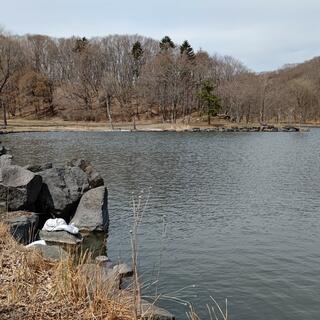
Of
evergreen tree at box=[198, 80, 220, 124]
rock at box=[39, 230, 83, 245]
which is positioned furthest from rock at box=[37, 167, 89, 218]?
evergreen tree at box=[198, 80, 220, 124]

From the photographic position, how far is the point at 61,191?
2025 cm

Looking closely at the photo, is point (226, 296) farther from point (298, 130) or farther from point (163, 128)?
point (298, 130)

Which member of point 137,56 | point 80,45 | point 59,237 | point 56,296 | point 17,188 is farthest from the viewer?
point 80,45

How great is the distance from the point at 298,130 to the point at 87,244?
90.5m

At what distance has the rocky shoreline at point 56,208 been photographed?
15.9 metres

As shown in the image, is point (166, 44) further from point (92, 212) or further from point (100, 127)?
point (92, 212)

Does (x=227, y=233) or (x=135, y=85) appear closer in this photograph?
(x=227, y=233)

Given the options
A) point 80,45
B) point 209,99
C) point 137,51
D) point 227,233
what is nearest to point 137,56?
point 137,51

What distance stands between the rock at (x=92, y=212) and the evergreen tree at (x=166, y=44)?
110895 millimetres

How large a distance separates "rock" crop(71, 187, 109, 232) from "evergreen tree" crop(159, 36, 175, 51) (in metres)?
111

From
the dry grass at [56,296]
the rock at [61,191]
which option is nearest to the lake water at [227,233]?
the dry grass at [56,296]

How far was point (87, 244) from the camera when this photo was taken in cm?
1686

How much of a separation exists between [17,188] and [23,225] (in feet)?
9.35

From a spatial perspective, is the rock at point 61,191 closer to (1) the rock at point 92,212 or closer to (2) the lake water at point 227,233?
(1) the rock at point 92,212
